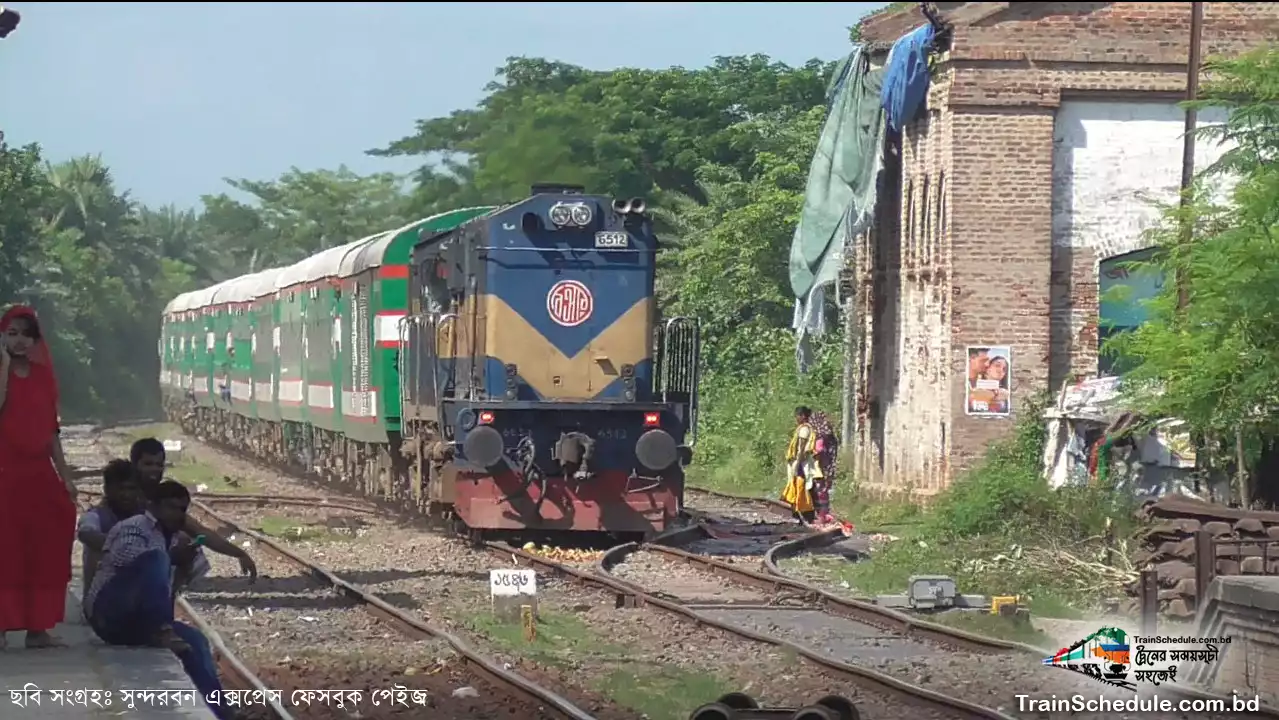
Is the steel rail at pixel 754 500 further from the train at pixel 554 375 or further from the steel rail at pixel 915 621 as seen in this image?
the train at pixel 554 375

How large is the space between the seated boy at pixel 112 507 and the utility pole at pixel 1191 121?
404 inches

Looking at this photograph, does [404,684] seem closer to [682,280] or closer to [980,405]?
[980,405]

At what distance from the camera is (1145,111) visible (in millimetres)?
21609

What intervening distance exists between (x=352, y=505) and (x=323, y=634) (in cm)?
1251

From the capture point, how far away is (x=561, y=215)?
1861cm

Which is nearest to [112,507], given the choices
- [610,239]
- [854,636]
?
[854,636]

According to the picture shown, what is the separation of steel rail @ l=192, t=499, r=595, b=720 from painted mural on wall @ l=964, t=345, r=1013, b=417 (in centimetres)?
794

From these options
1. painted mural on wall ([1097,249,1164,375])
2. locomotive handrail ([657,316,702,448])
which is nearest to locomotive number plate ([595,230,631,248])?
locomotive handrail ([657,316,702,448])

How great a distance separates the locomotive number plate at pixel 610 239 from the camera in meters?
18.7

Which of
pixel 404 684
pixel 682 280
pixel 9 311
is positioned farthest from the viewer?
pixel 682 280

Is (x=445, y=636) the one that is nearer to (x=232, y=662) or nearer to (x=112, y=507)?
(x=232, y=662)

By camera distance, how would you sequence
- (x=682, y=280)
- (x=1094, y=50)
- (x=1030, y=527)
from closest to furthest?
1. (x=1030, y=527)
2. (x=1094, y=50)
3. (x=682, y=280)

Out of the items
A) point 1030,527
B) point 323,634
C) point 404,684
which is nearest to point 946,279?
point 1030,527

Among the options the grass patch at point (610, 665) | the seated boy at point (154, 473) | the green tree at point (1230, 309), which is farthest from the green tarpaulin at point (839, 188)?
the seated boy at point (154, 473)
